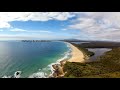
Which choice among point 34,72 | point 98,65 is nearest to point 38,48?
point 34,72

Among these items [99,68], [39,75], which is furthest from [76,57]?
[39,75]

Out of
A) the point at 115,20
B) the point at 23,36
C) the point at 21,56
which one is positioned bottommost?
the point at 21,56

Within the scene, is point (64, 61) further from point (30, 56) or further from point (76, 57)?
point (30, 56)

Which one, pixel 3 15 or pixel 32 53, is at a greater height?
pixel 3 15

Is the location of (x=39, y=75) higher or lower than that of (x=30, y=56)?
lower

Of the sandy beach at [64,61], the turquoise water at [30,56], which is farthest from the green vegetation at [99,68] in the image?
the turquoise water at [30,56]

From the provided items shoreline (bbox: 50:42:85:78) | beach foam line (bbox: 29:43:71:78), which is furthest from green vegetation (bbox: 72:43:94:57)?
beach foam line (bbox: 29:43:71:78)

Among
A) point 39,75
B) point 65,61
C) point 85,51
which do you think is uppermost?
point 85,51

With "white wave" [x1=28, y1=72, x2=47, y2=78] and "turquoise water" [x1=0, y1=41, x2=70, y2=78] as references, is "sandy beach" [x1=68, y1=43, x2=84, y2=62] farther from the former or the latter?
"white wave" [x1=28, y1=72, x2=47, y2=78]
